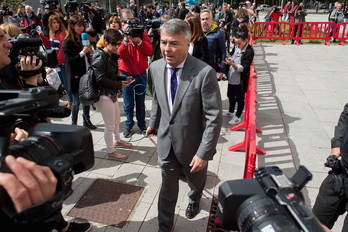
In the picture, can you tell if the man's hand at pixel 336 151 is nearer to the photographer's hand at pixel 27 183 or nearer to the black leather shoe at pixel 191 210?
the black leather shoe at pixel 191 210

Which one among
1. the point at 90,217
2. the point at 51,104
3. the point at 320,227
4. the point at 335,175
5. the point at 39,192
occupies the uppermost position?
the point at 51,104

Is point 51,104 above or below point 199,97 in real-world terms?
above

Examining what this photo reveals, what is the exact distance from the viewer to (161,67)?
7.97ft

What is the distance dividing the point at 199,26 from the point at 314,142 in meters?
2.76

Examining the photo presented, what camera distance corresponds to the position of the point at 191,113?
227 centimetres

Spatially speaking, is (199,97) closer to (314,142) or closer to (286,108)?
(314,142)

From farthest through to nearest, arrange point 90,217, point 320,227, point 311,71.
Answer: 1. point 311,71
2. point 90,217
3. point 320,227

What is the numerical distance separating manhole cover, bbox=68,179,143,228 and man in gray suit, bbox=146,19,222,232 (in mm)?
589

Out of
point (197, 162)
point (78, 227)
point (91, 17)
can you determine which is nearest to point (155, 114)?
point (197, 162)

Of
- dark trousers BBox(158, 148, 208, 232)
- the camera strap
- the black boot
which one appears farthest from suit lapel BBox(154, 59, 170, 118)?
the black boot

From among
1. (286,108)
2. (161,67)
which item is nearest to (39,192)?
(161,67)

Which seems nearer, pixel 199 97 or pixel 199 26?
pixel 199 97

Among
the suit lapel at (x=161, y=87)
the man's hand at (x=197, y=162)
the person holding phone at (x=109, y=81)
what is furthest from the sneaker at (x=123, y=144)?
the man's hand at (x=197, y=162)

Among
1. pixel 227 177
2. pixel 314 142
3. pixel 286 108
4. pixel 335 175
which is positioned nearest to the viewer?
pixel 335 175
